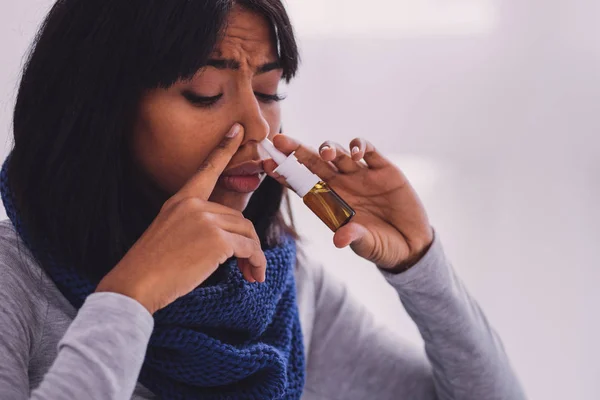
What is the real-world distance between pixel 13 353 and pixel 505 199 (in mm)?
1205

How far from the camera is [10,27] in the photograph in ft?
3.91

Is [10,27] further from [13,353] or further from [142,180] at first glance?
[13,353]

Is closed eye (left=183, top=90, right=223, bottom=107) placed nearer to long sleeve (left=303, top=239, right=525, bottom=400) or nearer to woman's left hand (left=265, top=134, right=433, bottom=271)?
woman's left hand (left=265, top=134, right=433, bottom=271)

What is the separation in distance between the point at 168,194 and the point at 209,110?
0.14 metres

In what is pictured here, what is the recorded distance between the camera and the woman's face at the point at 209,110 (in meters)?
0.92

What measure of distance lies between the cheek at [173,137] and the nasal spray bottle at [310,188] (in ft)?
0.24

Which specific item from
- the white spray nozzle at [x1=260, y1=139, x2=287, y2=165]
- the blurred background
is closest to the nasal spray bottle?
the white spray nozzle at [x1=260, y1=139, x2=287, y2=165]

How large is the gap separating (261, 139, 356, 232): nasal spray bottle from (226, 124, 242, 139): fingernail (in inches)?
1.4

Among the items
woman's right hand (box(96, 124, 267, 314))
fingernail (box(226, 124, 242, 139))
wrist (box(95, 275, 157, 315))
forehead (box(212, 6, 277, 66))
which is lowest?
wrist (box(95, 275, 157, 315))

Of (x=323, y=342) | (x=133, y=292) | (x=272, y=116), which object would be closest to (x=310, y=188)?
(x=272, y=116)

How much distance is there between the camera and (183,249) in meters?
0.80

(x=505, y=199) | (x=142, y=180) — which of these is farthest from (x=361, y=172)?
(x=505, y=199)

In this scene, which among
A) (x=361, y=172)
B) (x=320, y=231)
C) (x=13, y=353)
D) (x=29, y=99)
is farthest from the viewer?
(x=320, y=231)

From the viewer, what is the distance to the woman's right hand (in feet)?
2.52
